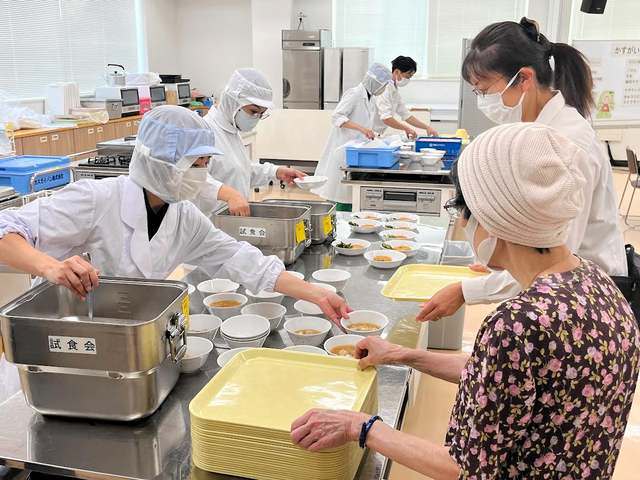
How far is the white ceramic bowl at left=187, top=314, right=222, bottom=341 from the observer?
167cm

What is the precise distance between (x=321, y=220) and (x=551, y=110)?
43.9 inches

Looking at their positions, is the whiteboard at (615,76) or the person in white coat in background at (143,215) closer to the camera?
the person in white coat in background at (143,215)

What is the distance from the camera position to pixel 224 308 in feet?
6.04

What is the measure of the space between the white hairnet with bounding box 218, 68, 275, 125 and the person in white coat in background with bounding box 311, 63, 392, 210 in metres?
1.71

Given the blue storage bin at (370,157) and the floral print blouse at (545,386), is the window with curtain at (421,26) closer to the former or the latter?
the blue storage bin at (370,157)

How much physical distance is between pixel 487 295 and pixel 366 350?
48cm

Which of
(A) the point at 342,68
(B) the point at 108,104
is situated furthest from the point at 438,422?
(A) the point at 342,68

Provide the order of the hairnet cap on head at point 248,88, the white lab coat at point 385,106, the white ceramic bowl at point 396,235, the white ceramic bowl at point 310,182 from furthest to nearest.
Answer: the white lab coat at point 385,106
the white ceramic bowl at point 310,182
the hairnet cap on head at point 248,88
the white ceramic bowl at point 396,235

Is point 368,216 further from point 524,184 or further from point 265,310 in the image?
point 524,184

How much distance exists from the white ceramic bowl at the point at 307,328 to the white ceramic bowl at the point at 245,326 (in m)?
0.07

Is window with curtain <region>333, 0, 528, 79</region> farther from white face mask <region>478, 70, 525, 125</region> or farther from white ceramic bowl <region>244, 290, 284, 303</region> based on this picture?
white ceramic bowl <region>244, 290, 284, 303</region>

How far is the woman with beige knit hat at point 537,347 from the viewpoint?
0.89 metres

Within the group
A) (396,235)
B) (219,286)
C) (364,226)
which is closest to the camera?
(219,286)

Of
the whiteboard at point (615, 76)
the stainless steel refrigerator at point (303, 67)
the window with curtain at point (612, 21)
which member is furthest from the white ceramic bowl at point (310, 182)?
the window with curtain at point (612, 21)
